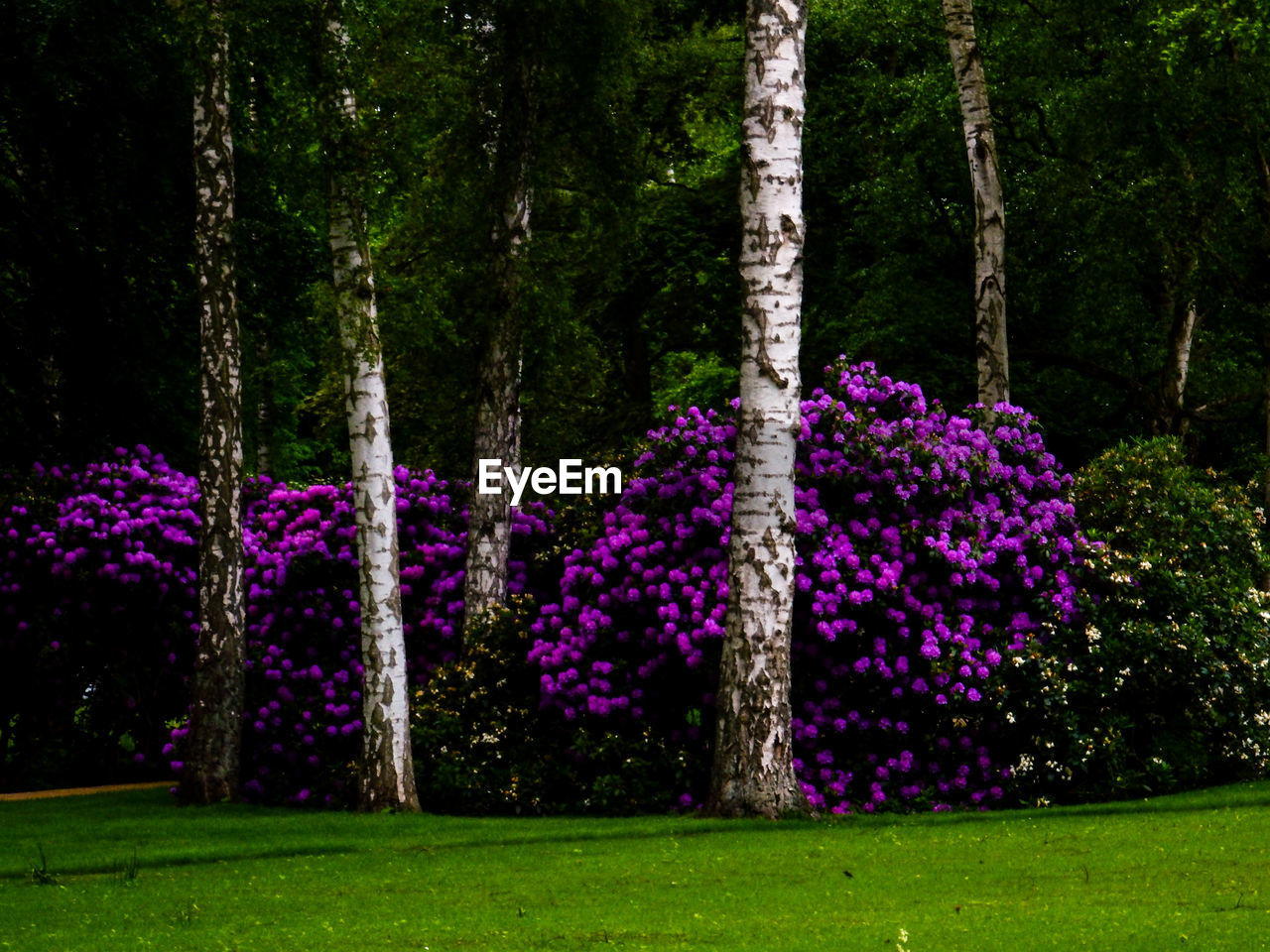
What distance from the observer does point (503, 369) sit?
18.0 m

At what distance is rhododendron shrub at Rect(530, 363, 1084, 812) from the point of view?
14.8 m

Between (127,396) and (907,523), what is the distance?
11.8 m

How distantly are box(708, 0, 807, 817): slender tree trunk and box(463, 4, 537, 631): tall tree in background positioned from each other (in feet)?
16.7

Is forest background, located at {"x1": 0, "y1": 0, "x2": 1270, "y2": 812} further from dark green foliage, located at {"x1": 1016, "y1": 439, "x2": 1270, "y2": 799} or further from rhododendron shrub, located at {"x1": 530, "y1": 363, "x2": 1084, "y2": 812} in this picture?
dark green foliage, located at {"x1": 1016, "y1": 439, "x2": 1270, "y2": 799}

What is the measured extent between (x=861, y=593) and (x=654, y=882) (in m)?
5.29

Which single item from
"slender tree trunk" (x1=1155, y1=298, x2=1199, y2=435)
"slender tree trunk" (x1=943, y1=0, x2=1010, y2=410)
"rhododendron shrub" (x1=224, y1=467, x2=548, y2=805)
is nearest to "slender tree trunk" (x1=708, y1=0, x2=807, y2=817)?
"rhododendron shrub" (x1=224, y1=467, x2=548, y2=805)

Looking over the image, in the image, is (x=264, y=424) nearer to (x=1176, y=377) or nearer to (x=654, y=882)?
(x=1176, y=377)

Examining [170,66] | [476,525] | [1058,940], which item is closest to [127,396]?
[170,66]

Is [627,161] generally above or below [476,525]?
above

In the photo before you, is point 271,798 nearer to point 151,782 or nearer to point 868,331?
point 151,782

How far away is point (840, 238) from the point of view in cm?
3225

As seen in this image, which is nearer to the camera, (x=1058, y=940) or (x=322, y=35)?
(x=1058, y=940)

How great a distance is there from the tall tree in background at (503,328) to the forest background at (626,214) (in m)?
0.14

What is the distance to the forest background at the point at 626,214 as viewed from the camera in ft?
60.0
